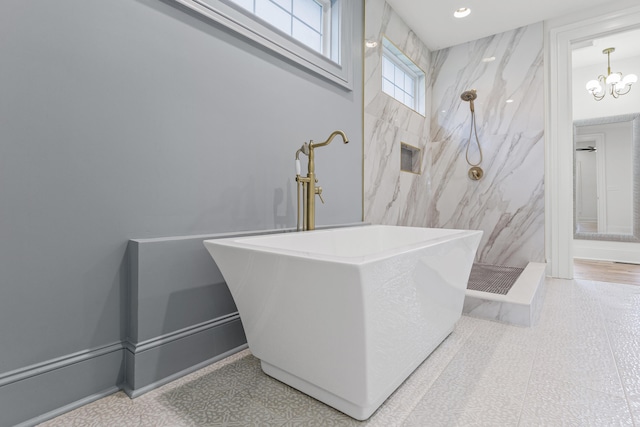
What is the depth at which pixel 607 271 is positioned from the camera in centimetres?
307

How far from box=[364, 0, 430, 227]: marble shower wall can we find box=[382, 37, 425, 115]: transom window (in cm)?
6

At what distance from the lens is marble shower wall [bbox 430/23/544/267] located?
2.85 meters

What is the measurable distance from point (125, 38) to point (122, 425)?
4.06 feet

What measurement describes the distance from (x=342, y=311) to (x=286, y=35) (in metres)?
1.50

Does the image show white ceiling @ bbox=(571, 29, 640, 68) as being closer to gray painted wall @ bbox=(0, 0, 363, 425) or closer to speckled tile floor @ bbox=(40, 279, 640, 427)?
speckled tile floor @ bbox=(40, 279, 640, 427)

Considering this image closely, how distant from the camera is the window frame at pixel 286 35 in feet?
4.38

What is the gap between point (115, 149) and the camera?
107cm

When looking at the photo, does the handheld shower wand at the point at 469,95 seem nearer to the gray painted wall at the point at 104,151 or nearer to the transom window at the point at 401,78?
the transom window at the point at 401,78

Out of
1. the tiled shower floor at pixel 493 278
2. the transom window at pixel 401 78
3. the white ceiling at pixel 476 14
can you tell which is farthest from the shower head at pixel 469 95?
the tiled shower floor at pixel 493 278

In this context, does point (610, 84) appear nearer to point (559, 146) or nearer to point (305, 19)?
point (559, 146)

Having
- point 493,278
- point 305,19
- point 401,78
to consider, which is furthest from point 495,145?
point 305,19

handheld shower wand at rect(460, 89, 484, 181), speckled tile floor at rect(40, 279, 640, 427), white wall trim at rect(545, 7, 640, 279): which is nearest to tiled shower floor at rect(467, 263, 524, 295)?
white wall trim at rect(545, 7, 640, 279)

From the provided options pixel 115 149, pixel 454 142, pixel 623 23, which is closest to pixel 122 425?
pixel 115 149

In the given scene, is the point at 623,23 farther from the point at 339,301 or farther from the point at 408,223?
the point at 339,301
